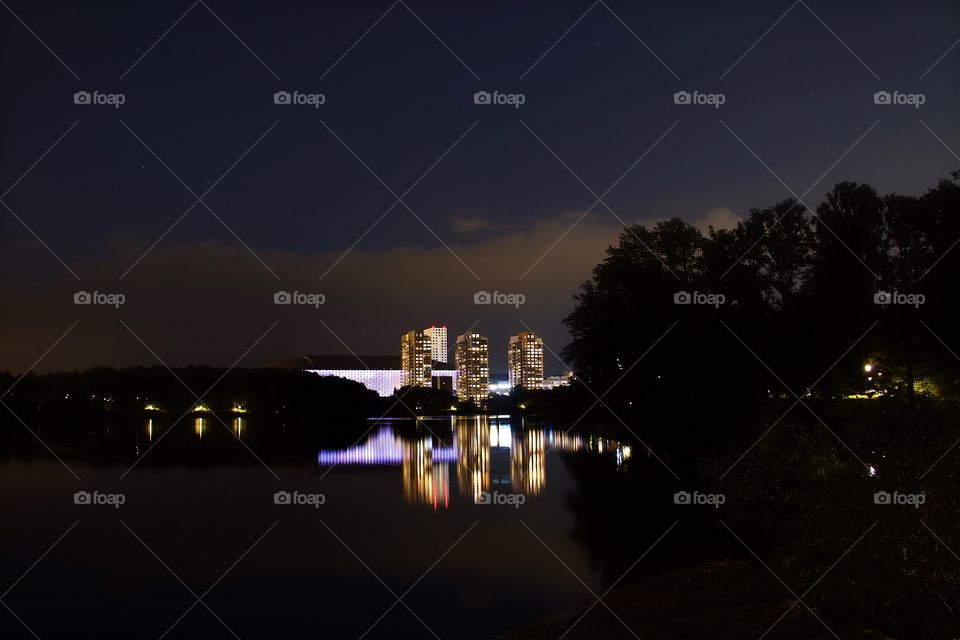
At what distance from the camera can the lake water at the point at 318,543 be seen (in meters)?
16.7

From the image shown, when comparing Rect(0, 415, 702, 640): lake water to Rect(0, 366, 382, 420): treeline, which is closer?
Rect(0, 415, 702, 640): lake water

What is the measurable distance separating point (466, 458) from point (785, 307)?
17419 mm

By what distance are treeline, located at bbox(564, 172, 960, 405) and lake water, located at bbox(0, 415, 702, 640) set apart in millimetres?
5301

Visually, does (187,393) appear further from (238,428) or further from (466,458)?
(466,458)

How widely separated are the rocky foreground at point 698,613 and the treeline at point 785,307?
19.3 m

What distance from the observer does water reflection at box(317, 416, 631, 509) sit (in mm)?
33562

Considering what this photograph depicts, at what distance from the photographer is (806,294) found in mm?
42406

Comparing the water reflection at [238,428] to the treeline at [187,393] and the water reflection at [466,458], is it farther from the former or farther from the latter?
the treeline at [187,393]

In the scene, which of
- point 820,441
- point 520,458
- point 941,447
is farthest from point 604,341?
point 941,447

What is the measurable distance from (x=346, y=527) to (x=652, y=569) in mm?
10043

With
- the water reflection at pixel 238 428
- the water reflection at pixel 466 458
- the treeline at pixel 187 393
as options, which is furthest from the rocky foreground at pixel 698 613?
the treeline at pixel 187 393

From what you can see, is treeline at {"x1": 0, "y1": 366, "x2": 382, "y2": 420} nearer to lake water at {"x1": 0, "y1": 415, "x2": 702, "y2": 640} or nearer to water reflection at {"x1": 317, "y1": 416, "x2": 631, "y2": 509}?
water reflection at {"x1": 317, "y1": 416, "x2": 631, "y2": 509}

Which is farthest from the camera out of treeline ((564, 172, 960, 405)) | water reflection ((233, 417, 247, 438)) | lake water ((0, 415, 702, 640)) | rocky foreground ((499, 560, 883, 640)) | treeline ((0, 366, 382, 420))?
treeline ((0, 366, 382, 420))

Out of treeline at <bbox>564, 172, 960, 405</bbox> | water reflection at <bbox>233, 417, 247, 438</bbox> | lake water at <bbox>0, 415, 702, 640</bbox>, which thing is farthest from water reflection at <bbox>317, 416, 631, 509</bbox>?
water reflection at <bbox>233, 417, 247, 438</bbox>
